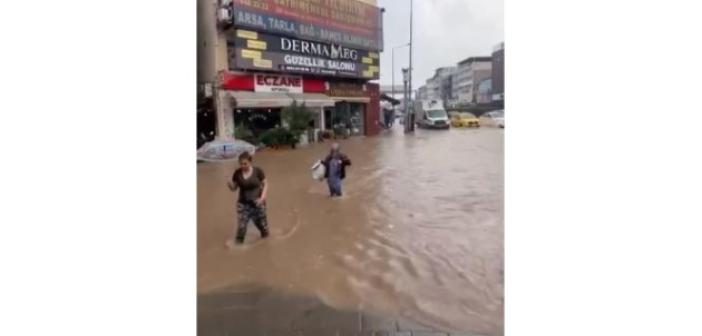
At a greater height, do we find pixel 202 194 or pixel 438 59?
pixel 438 59

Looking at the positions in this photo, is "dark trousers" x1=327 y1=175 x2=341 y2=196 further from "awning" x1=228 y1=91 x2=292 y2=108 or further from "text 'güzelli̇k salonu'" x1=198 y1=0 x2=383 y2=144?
"awning" x1=228 y1=91 x2=292 y2=108

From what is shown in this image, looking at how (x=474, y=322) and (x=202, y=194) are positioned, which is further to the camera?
(x=202, y=194)

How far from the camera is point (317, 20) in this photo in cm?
275

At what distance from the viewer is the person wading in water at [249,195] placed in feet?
8.68

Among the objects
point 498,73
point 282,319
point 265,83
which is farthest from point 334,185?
point 498,73

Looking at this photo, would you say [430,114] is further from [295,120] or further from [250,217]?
[250,217]

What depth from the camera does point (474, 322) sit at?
238 cm

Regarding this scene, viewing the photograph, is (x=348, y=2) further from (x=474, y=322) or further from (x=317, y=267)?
(x=474, y=322)

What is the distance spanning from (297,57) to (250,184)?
2.55ft

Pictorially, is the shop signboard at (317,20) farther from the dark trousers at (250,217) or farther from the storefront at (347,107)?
the dark trousers at (250,217)

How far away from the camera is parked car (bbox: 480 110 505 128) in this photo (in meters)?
2.58

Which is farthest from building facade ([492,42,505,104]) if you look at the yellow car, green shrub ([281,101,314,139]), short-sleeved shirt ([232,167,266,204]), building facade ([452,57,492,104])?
short-sleeved shirt ([232,167,266,204])

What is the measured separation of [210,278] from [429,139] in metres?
1.49
